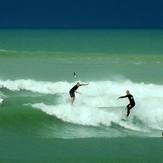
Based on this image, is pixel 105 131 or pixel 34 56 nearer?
pixel 105 131

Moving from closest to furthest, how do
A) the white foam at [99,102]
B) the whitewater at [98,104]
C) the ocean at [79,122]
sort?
1. the ocean at [79,122]
2. the whitewater at [98,104]
3. the white foam at [99,102]

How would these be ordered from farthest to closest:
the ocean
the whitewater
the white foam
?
the white foam
the whitewater
the ocean

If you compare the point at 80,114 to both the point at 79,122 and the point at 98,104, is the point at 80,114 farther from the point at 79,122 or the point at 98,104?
the point at 98,104

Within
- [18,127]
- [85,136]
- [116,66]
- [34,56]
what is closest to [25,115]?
[18,127]

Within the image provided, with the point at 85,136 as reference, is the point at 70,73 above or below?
above

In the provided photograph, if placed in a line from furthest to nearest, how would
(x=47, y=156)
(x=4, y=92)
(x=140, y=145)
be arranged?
(x=4, y=92) → (x=140, y=145) → (x=47, y=156)

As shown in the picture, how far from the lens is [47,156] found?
12180 millimetres

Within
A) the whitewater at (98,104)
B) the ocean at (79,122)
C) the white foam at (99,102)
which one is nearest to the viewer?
the ocean at (79,122)

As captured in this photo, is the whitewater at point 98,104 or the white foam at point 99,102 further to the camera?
the white foam at point 99,102

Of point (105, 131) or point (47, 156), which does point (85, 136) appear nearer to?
point (105, 131)

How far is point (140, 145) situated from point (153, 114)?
4.10 m

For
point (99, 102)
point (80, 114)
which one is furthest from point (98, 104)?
point (80, 114)

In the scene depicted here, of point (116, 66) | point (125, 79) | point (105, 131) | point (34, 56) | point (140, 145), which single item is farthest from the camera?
point (34, 56)

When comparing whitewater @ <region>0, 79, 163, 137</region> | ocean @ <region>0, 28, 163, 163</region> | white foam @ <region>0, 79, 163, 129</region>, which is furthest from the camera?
white foam @ <region>0, 79, 163, 129</region>
